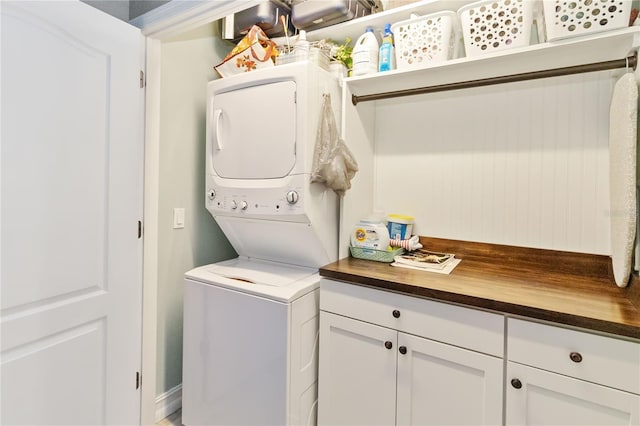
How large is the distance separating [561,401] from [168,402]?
1.96 m

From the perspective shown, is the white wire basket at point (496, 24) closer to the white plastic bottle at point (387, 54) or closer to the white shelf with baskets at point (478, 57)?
the white shelf with baskets at point (478, 57)

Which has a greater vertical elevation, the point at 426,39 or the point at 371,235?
the point at 426,39

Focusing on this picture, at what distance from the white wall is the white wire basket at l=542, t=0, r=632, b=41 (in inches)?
70.2

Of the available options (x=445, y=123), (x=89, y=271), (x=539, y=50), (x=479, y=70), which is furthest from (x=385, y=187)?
(x=89, y=271)

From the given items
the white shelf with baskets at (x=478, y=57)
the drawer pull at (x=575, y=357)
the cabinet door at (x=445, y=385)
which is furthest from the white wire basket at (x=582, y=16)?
the cabinet door at (x=445, y=385)

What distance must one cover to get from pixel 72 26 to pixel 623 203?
2.24 metres

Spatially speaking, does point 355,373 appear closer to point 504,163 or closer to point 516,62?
point 504,163

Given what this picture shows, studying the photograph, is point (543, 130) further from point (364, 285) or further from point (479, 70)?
point (364, 285)

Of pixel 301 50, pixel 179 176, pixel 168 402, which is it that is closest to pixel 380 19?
pixel 301 50

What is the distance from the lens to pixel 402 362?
4.57 feet

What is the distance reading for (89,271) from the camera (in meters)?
1.46

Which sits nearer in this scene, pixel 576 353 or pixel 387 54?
A: pixel 576 353

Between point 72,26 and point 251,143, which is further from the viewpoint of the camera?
point 251,143

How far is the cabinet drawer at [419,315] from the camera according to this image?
1207 mm
